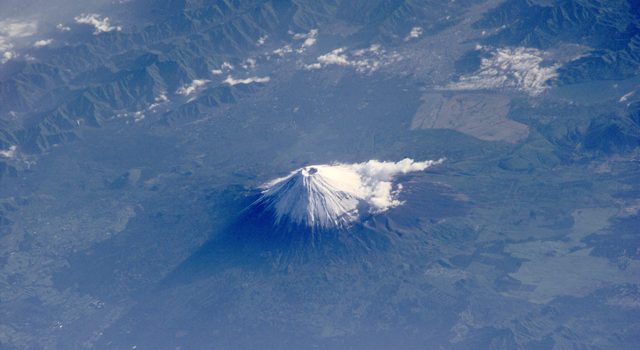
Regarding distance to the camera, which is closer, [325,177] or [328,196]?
[328,196]

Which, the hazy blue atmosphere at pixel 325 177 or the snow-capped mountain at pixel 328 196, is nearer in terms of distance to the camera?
the hazy blue atmosphere at pixel 325 177

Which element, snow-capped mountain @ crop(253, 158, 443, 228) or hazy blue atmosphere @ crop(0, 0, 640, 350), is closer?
hazy blue atmosphere @ crop(0, 0, 640, 350)

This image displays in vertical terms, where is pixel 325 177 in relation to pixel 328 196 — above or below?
above

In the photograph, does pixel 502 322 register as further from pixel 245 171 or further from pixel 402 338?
pixel 245 171

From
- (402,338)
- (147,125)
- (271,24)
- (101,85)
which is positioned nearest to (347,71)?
(271,24)
